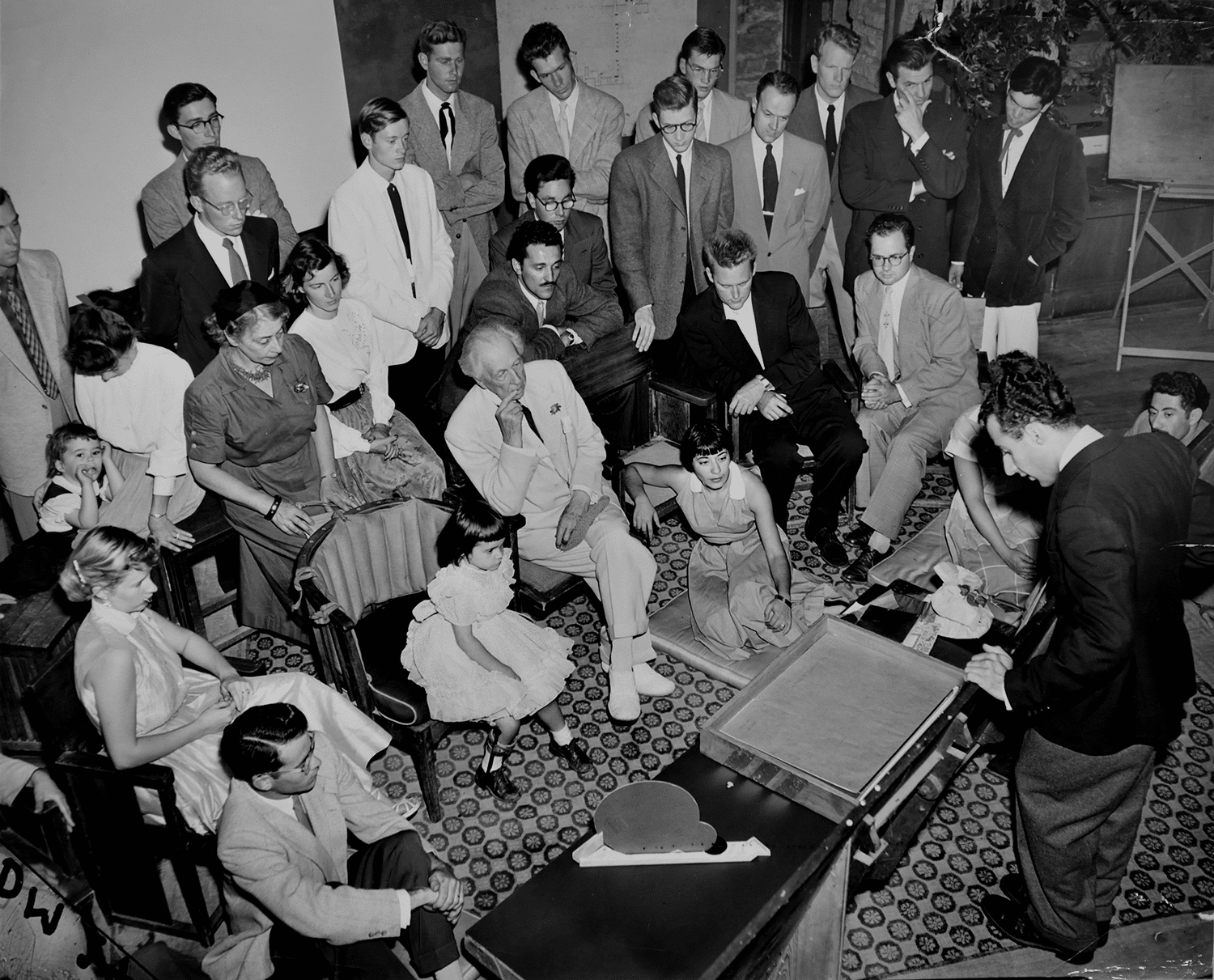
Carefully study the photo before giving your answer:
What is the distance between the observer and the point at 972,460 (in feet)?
13.5

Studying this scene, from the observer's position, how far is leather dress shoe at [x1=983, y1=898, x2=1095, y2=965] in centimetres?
292

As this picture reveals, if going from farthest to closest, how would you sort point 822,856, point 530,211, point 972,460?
point 530,211 < point 972,460 < point 822,856

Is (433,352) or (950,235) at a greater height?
(950,235)

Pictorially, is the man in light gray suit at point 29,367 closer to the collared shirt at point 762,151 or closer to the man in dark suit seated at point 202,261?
the man in dark suit seated at point 202,261

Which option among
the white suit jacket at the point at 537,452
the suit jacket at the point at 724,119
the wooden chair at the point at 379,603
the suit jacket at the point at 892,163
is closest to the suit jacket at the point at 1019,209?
the suit jacket at the point at 892,163

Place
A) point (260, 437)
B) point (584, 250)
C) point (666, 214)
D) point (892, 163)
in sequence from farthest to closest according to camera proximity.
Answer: point (892, 163) < point (666, 214) < point (584, 250) < point (260, 437)

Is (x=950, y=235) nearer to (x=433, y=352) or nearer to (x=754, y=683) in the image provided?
(x=433, y=352)

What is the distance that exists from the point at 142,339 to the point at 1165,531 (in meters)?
3.96

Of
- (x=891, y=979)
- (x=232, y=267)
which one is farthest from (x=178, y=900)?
(x=232, y=267)

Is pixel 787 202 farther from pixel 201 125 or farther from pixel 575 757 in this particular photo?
pixel 575 757

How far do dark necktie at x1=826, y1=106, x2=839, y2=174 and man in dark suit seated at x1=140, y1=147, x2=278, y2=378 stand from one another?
3.16 m

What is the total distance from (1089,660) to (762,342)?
271 cm

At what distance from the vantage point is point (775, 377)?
4906 mm

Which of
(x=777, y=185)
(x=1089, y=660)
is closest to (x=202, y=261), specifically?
(x=777, y=185)
